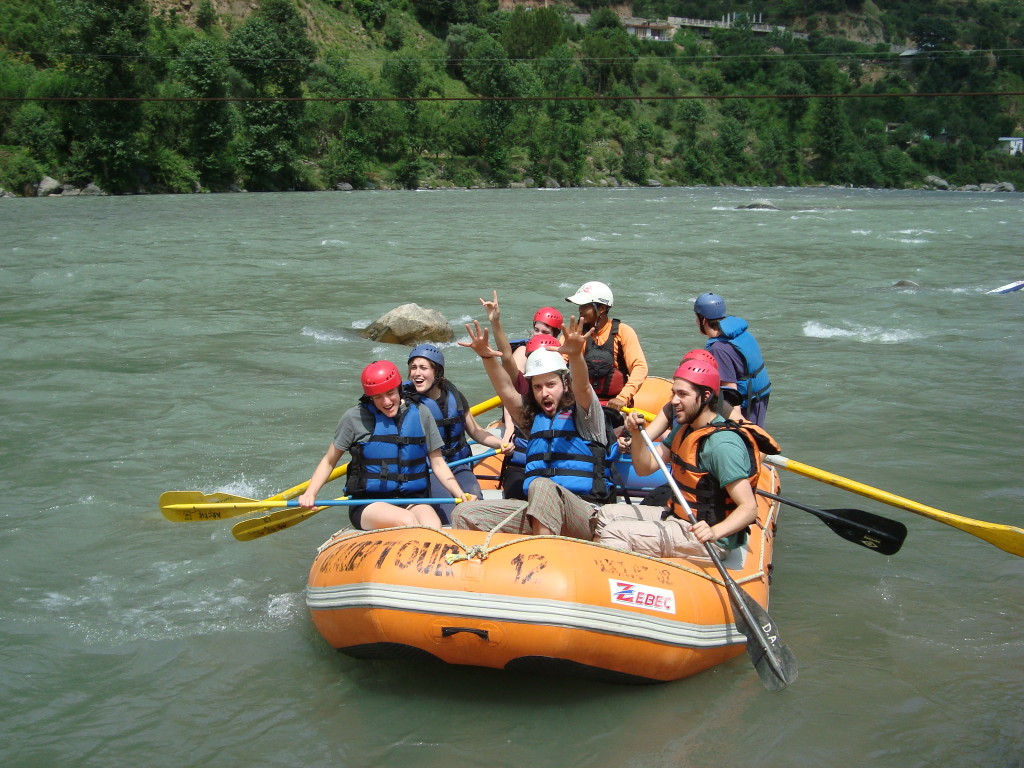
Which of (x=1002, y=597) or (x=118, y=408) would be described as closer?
(x=1002, y=597)

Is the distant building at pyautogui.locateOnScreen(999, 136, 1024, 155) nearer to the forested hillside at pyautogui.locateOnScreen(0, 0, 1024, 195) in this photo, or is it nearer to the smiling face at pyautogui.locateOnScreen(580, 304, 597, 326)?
the forested hillside at pyautogui.locateOnScreen(0, 0, 1024, 195)

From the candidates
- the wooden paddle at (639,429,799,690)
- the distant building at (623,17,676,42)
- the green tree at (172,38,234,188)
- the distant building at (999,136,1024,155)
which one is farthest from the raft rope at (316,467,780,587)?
the distant building at (623,17,676,42)

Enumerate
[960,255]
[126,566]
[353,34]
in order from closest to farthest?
[126,566]
[960,255]
[353,34]

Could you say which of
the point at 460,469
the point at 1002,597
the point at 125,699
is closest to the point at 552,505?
the point at 460,469

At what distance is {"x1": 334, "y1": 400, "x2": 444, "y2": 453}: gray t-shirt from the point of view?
453 centimetres

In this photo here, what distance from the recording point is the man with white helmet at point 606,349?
18.3 ft

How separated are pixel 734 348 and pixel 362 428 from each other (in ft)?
7.39

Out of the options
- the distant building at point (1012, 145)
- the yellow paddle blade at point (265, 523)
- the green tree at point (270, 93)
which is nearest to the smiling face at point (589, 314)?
the yellow paddle blade at point (265, 523)

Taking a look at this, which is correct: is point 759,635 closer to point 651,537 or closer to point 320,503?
point 651,537

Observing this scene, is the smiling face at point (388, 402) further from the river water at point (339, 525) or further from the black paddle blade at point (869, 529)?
the black paddle blade at point (869, 529)

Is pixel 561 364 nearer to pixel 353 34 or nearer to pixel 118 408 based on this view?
pixel 118 408

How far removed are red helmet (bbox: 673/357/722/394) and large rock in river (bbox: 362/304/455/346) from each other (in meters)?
6.84

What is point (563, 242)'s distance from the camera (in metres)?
21.7

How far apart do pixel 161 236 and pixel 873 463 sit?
17.7m
